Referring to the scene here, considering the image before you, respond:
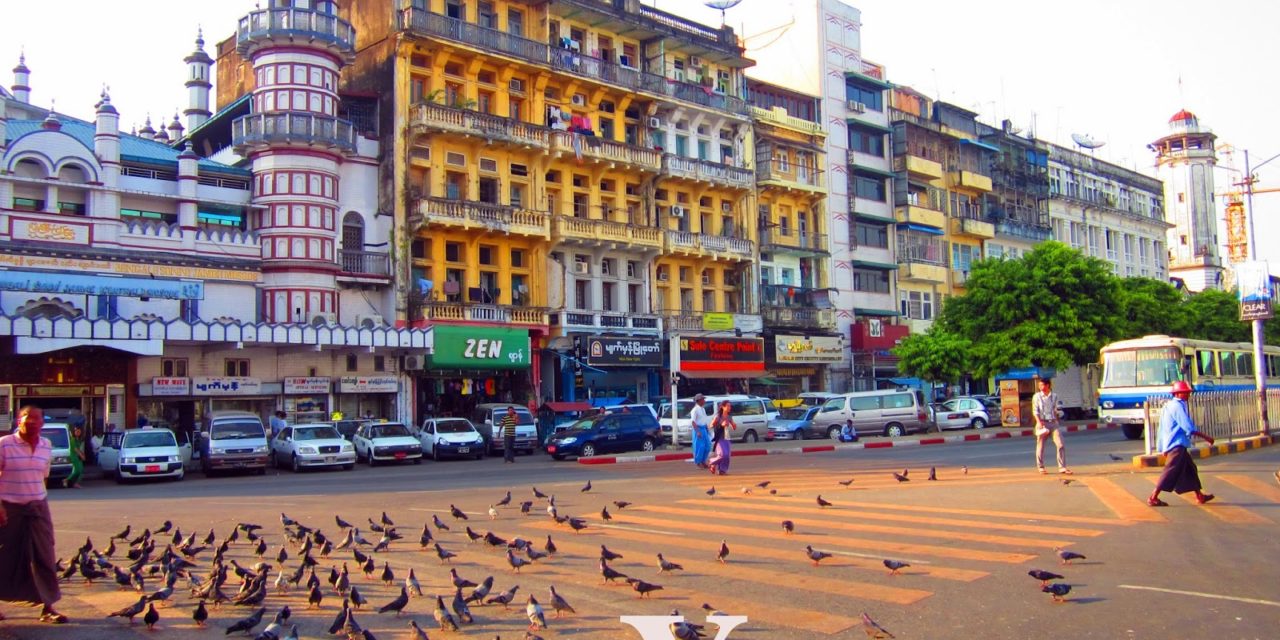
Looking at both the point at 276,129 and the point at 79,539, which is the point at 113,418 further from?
the point at 79,539

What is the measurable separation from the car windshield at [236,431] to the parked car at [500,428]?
24.7 feet

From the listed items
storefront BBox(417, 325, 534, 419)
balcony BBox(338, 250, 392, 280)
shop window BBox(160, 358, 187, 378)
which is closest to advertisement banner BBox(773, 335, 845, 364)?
storefront BBox(417, 325, 534, 419)

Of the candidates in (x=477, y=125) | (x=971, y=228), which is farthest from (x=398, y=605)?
(x=971, y=228)

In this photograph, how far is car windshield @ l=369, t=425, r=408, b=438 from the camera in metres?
29.6

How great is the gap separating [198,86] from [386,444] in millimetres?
30012

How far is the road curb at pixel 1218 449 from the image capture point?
17812mm

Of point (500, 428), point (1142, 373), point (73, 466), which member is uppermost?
point (1142, 373)

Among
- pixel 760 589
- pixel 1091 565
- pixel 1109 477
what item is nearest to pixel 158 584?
pixel 760 589

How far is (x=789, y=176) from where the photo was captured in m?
50.4

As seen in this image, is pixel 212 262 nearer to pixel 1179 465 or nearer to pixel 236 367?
pixel 236 367

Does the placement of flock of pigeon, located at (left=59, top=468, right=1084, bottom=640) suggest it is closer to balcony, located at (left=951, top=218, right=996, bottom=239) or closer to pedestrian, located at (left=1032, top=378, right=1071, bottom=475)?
pedestrian, located at (left=1032, top=378, right=1071, bottom=475)

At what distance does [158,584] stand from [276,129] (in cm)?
2604

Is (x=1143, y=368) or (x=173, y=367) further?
(x=173, y=367)

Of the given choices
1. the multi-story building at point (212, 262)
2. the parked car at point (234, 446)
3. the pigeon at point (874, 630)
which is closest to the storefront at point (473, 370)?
the multi-story building at point (212, 262)
